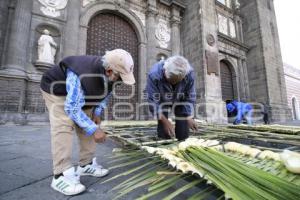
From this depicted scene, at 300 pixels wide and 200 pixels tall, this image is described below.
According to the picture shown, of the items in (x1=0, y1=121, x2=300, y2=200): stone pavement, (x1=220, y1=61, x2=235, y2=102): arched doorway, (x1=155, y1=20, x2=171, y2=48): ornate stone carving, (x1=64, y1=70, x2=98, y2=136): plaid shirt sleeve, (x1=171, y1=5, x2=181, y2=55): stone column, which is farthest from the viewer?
(x1=220, y1=61, x2=235, y2=102): arched doorway

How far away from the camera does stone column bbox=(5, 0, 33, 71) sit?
19.3 feet

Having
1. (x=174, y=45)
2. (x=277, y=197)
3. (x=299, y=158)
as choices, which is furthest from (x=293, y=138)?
(x=174, y=45)

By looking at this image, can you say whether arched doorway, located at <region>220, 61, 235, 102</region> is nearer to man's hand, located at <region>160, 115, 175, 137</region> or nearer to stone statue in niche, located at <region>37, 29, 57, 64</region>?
stone statue in niche, located at <region>37, 29, 57, 64</region>

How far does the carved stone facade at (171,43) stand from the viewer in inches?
237

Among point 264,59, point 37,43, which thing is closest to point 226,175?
point 37,43

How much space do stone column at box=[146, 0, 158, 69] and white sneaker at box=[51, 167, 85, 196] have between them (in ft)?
26.0

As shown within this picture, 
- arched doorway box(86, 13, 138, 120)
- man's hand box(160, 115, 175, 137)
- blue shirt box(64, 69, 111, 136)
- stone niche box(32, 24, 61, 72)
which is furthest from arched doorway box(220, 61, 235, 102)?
blue shirt box(64, 69, 111, 136)

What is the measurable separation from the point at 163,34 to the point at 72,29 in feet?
15.8

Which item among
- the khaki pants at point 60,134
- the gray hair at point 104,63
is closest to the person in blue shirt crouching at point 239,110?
the gray hair at point 104,63

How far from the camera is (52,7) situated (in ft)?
23.1

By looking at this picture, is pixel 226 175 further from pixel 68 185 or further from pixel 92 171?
pixel 92 171

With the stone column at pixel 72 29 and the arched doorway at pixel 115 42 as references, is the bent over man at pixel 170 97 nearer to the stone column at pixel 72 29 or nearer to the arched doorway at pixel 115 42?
the stone column at pixel 72 29

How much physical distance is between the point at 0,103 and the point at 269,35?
631 inches

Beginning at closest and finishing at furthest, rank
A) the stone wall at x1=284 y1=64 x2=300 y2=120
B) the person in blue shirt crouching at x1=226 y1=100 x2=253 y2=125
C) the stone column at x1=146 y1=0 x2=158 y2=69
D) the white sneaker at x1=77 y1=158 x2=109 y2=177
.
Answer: the white sneaker at x1=77 y1=158 x2=109 y2=177 < the person in blue shirt crouching at x1=226 y1=100 x2=253 y2=125 < the stone column at x1=146 y1=0 x2=158 y2=69 < the stone wall at x1=284 y1=64 x2=300 y2=120
